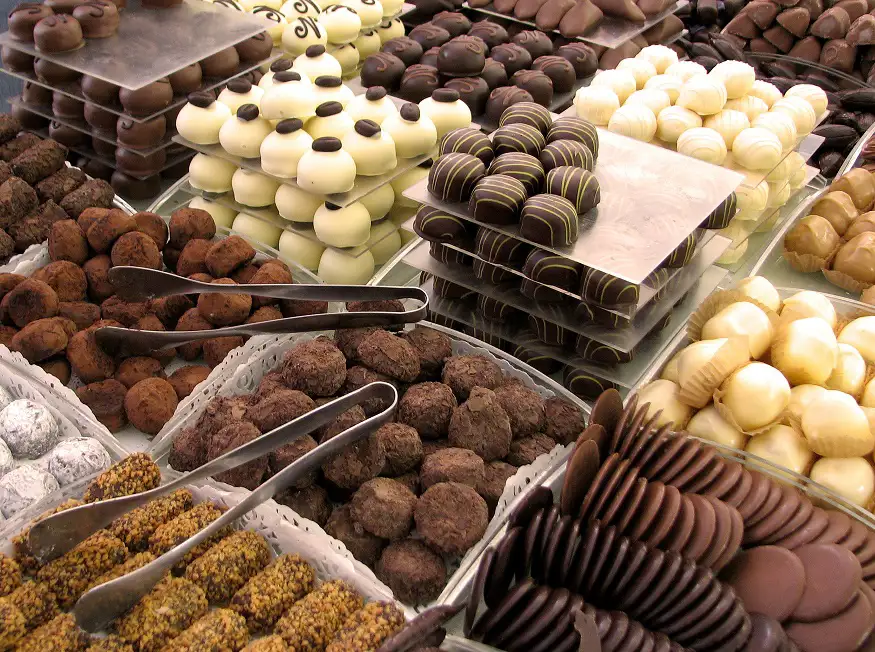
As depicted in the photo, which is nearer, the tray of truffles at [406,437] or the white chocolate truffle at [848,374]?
the tray of truffles at [406,437]

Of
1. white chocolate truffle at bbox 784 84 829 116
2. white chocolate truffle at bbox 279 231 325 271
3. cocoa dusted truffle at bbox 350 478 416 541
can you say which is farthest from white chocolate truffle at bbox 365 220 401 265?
white chocolate truffle at bbox 784 84 829 116

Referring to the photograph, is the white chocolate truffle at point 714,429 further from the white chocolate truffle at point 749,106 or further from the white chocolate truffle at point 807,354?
the white chocolate truffle at point 749,106

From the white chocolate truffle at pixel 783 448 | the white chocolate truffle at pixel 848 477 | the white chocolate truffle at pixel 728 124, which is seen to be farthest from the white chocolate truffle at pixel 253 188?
the white chocolate truffle at pixel 848 477

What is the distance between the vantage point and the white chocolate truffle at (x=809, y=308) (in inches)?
67.1

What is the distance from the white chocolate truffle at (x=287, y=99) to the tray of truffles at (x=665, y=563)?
3.88 feet

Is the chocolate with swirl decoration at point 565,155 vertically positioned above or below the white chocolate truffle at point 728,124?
above

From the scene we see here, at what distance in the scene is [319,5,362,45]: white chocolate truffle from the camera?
261 centimetres

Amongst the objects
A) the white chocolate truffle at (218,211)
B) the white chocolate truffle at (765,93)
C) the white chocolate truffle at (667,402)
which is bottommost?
the white chocolate truffle at (218,211)

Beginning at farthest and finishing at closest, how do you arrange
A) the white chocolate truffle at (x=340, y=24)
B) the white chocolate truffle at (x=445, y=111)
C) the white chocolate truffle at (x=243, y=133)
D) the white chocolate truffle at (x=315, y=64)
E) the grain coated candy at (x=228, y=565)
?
the white chocolate truffle at (x=340, y=24), the white chocolate truffle at (x=315, y=64), the white chocolate truffle at (x=445, y=111), the white chocolate truffle at (x=243, y=133), the grain coated candy at (x=228, y=565)

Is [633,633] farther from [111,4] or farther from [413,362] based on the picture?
[111,4]

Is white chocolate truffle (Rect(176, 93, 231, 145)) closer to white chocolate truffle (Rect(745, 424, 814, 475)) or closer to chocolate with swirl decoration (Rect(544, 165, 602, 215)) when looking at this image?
chocolate with swirl decoration (Rect(544, 165, 602, 215))

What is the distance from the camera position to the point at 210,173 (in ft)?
6.88

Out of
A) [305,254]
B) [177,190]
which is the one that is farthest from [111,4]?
[305,254]

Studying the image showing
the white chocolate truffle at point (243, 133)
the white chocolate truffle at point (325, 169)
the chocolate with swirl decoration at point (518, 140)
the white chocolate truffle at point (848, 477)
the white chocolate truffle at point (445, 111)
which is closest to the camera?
the white chocolate truffle at point (848, 477)
